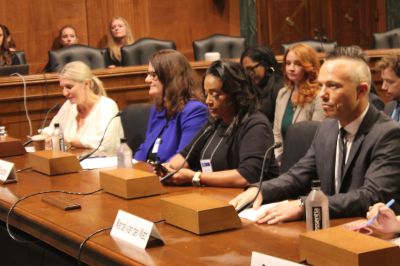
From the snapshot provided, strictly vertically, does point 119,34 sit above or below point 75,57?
above

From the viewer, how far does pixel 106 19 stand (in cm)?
972

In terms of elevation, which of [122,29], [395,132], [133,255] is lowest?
[133,255]

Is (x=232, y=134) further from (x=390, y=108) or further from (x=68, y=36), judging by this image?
(x=68, y=36)

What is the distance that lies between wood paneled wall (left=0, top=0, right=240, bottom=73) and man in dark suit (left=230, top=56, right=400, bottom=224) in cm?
644

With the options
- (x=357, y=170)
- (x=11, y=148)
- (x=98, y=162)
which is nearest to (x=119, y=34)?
(x=11, y=148)

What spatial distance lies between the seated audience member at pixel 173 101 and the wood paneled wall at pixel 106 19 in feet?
16.0

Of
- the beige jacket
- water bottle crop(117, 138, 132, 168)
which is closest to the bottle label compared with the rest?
water bottle crop(117, 138, 132, 168)

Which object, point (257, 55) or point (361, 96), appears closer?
point (361, 96)

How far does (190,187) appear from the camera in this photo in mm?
3666

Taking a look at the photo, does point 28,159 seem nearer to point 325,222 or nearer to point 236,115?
point 236,115

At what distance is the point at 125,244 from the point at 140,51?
5.79m

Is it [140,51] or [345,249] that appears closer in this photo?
[345,249]

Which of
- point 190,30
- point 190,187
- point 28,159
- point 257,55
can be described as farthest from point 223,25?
point 190,187

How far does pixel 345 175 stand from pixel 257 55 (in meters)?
3.27
